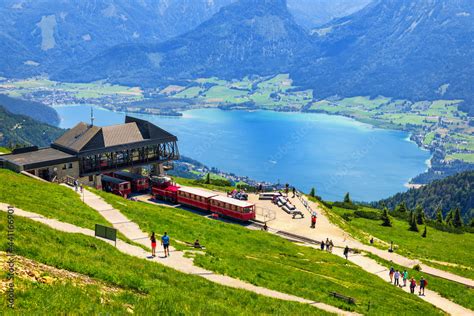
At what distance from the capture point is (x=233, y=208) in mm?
66250

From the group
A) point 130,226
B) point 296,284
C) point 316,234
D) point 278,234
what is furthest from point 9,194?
point 316,234

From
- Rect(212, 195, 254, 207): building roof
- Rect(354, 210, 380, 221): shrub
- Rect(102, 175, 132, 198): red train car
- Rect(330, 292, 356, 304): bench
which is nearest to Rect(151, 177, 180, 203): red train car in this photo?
Rect(102, 175, 132, 198): red train car

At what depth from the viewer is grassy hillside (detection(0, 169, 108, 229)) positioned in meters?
40.2

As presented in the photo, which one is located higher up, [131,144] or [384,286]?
[131,144]

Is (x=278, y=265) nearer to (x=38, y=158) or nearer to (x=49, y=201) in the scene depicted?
(x=49, y=201)

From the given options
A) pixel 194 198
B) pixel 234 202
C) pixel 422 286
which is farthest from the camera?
pixel 194 198

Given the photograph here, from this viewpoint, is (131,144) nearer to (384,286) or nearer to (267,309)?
(384,286)

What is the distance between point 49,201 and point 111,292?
26.3m

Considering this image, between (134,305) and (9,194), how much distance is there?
2674 centimetres

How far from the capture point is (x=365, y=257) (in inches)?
2196

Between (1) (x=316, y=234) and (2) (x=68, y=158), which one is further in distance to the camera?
(2) (x=68, y=158)

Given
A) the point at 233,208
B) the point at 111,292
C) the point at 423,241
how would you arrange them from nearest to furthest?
the point at 111,292, the point at 233,208, the point at 423,241

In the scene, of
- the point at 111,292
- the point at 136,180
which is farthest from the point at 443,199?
the point at 111,292

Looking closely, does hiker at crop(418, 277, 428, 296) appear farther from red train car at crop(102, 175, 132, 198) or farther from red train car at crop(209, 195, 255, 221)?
red train car at crop(102, 175, 132, 198)
